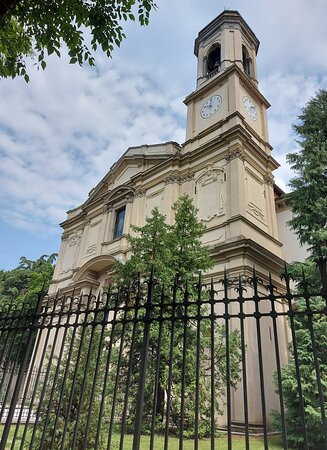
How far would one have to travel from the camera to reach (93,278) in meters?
18.2

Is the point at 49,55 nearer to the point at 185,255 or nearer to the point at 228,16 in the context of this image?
the point at 185,255

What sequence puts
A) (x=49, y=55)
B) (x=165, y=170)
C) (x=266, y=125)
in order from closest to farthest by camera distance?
(x=49, y=55)
(x=165, y=170)
(x=266, y=125)

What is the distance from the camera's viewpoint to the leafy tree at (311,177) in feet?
34.3

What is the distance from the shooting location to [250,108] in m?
18.5

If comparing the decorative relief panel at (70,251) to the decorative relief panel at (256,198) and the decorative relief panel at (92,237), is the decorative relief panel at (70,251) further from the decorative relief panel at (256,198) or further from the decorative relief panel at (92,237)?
the decorative relief panel at (256,198)

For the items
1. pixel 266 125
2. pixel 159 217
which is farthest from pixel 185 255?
pixel 266 125

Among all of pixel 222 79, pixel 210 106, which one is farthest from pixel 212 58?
pixel 210 106

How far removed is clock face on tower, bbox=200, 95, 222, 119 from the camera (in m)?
18.0

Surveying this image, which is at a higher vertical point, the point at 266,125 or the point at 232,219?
the point at 266,125

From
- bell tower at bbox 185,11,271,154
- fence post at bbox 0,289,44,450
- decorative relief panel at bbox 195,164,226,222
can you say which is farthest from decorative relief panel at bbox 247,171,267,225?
fence post at bbox 0,289,44,450

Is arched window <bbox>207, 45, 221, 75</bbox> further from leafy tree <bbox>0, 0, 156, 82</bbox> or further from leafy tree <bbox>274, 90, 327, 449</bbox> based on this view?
leafy tree <bbox>0, 0, 156, 82</bbox>

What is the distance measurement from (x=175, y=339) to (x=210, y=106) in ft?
46.2

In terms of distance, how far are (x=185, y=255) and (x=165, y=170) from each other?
9.23m

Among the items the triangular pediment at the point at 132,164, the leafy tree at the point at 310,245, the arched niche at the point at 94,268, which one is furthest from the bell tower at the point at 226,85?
the arched niche at the point at 94,268
